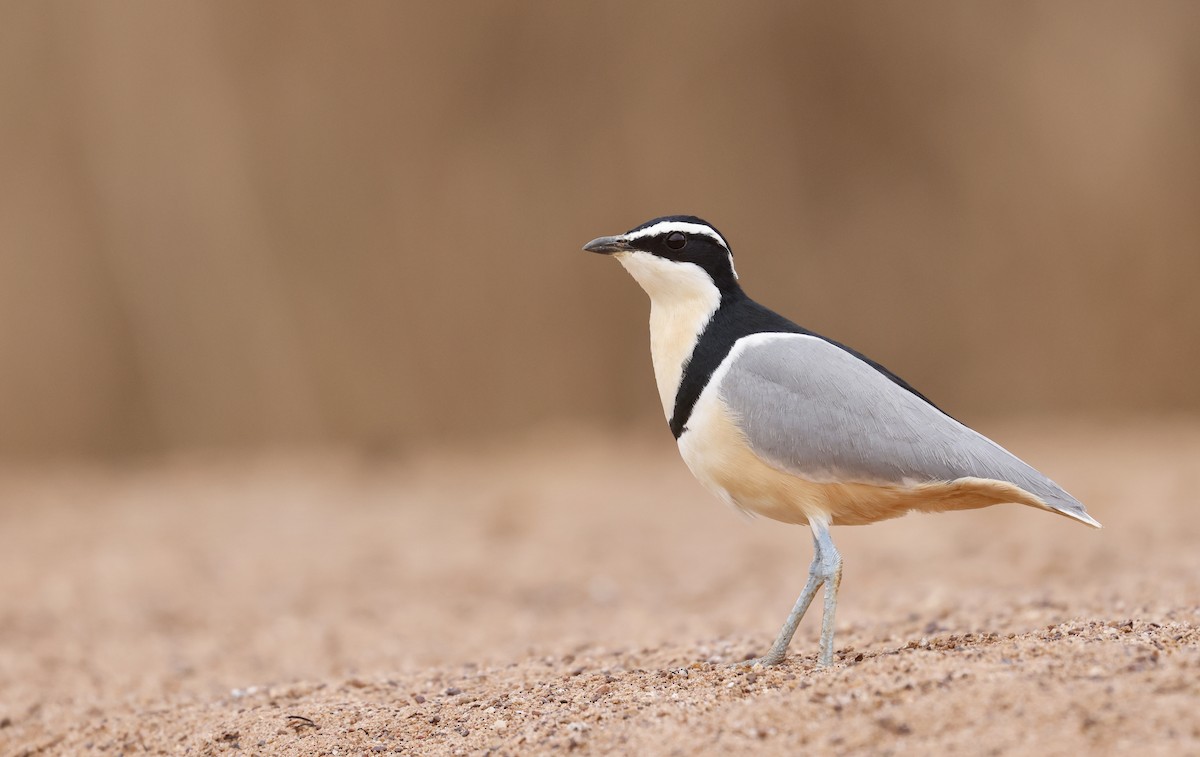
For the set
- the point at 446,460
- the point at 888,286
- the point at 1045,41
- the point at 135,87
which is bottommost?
the point at 446,460

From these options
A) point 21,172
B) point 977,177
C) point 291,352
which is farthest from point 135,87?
point 977,177

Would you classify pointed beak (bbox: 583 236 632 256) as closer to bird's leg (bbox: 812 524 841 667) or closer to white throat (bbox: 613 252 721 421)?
white throat (bbox: 613 252 721 421)

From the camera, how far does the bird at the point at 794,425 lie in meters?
3.85

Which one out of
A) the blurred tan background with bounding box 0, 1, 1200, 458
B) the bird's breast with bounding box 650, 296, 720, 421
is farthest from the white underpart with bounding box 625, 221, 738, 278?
the blurred tan background with bounding box 0, 1, 1200, 458

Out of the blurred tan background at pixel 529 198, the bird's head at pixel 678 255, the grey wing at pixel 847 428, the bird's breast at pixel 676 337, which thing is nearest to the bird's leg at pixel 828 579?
the grey wing at pixel 847 428

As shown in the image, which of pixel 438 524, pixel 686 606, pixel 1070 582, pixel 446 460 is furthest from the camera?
pixel 446 460

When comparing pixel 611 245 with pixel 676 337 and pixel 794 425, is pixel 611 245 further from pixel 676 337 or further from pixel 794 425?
pixel 794 425

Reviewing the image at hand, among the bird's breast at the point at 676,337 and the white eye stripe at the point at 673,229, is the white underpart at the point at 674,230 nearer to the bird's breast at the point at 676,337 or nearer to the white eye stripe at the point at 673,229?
the white eye stripe at the point at 673,229

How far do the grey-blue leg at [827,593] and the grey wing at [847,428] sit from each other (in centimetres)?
23

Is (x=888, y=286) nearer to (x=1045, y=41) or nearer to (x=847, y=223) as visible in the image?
(x=847, y=223)

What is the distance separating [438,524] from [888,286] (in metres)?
6.58

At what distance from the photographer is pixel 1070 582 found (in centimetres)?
650

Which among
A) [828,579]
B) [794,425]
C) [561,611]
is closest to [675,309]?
[794,425]

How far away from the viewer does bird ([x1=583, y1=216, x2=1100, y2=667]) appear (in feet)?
12.6
